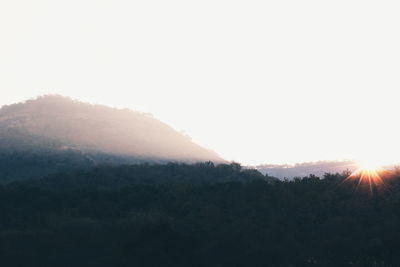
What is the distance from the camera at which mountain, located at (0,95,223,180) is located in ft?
239

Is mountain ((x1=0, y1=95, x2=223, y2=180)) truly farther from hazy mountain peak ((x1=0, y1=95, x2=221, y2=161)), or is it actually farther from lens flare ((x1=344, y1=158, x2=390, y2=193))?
lens flare ((x1=344, y1=158, x2=390, y2=193))

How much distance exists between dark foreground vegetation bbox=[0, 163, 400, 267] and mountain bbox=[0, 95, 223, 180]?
29.2m

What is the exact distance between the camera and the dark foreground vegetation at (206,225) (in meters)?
26.8

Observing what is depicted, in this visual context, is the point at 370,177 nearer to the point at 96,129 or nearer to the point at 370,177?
the point at 370,177

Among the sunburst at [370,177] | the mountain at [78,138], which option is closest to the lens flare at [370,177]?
the sunburst at [370,177]

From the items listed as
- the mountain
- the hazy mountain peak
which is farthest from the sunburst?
the hazy mountain peak

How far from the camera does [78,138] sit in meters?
87.8

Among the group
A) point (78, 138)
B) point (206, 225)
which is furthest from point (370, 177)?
point (78, 138)

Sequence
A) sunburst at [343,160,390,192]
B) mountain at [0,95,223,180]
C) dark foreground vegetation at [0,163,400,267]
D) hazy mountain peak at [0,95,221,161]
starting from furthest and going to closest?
hazy mountain peak at [0,95,221,161] < mountain at [0,95,223,180] < sunburst at [343,160,390,192] < dark foreground vegetation at [0,163,400,267]

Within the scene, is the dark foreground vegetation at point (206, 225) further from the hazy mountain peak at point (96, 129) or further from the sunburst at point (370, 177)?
the hazy mountain peak at point (96, 129)

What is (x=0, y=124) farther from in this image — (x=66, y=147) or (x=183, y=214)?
(x=183, y=214)

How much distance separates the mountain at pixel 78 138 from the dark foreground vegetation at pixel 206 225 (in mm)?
29241

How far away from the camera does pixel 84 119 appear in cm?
9644

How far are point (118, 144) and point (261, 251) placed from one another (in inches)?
2448
